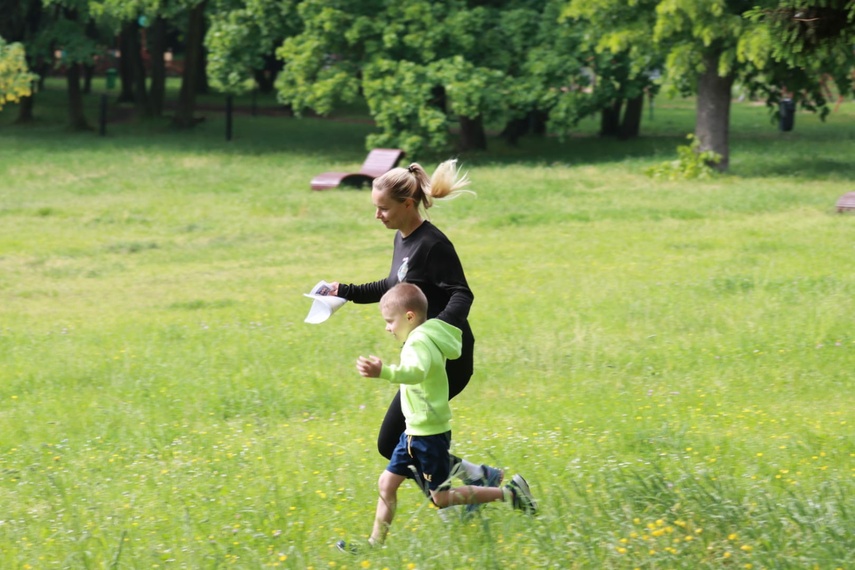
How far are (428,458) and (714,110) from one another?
751 inches

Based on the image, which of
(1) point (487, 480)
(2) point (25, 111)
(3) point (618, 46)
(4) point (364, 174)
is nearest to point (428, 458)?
(1) point (487, 480)

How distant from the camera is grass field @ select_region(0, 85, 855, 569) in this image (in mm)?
5125

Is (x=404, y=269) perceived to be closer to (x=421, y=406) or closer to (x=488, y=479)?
(x=421, y=406)

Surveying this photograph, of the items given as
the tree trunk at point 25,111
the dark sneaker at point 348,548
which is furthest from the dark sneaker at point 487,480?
the tree trunk at point 25,111

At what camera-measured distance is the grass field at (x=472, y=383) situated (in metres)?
5.12

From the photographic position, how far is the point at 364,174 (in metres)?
22.3

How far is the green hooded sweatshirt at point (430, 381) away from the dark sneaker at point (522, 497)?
51cm

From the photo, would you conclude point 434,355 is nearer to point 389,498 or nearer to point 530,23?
point 389,498

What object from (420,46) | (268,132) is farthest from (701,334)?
(268,132)

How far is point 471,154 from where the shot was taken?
28.8 metres

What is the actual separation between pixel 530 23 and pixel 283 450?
68.0 feet

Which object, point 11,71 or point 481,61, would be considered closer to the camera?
point 11,71

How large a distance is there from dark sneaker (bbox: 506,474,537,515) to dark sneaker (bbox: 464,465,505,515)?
0.07 m

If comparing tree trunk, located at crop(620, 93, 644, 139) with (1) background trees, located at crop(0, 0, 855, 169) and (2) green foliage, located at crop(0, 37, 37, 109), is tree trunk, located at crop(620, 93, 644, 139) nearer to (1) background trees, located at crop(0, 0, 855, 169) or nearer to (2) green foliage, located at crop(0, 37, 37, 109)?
(1) background trees, located at crop(0, 0, 855, 169)
